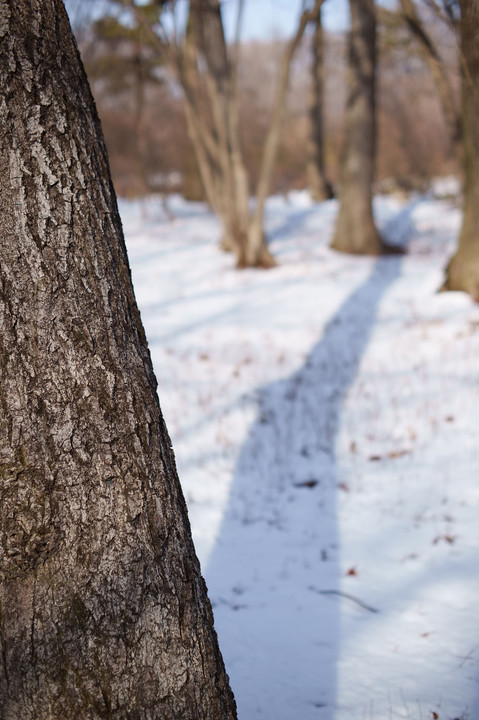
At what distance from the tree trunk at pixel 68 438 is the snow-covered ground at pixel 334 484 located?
135 cm

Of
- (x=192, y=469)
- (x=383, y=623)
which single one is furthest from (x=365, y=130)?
(x=383, y=623)

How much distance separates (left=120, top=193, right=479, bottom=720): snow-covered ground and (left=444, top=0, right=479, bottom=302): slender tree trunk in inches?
12.4

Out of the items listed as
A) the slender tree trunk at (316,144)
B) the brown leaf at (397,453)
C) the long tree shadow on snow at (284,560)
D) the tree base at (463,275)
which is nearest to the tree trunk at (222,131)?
the tree base at (463,275)

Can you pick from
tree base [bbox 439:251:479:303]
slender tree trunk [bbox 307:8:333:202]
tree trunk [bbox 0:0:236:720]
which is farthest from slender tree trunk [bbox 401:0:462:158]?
slender tree trunk [bbox 307:8:333:202]

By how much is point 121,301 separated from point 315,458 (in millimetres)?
3441

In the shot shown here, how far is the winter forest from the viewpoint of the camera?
136 centimetres

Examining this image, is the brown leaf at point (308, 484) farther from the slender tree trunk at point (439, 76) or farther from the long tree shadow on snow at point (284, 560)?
the slender tree trunk at point (439, 76)

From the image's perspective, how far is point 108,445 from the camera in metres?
1.42

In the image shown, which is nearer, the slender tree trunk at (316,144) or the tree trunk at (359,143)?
the tree trunk at (359,143)

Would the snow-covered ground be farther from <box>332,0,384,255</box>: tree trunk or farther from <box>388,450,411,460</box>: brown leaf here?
<box>332,0,384,255</box>: tree trunk

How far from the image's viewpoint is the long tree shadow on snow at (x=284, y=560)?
103 inches

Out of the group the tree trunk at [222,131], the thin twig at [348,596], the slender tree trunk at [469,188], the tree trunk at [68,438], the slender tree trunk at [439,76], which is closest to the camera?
the tree trunk at [68,438]

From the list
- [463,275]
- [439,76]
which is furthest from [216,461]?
[439,76]

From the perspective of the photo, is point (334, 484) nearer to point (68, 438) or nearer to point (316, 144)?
point (68, 438)
